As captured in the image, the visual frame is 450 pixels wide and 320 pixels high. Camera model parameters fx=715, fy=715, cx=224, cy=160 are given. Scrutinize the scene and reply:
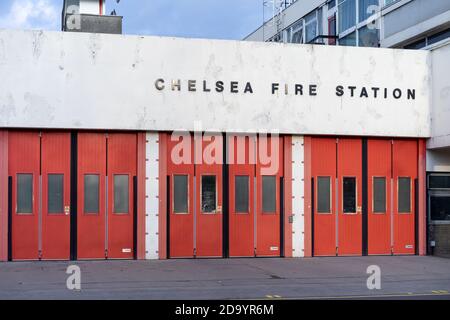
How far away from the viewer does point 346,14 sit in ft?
111

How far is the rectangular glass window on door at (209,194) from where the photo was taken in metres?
21.3

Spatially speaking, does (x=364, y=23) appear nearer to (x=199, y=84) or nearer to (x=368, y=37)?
(x=368, y=37)

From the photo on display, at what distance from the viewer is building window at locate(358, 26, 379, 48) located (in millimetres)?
30672

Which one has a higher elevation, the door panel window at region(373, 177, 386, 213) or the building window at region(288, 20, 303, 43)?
the building window at region(288, 20, 303, 43)

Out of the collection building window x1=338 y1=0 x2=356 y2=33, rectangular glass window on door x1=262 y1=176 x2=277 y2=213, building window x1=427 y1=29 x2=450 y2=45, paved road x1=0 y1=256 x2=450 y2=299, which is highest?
building window x1=338 y1=0 x2=356 y2=33

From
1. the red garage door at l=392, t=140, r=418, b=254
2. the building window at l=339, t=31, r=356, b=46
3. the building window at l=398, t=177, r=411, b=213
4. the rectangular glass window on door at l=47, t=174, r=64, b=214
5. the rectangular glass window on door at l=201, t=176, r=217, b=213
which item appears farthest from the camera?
the building window at l=339, t=31, r=356, b=46

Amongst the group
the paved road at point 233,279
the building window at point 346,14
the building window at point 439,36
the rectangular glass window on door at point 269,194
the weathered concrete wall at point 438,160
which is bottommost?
the paved road at point 233,279

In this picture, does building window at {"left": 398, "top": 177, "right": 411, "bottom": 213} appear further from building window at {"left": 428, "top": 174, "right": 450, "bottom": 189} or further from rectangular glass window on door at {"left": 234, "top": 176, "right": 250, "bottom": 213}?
rectangular glass window on door at {"left": 234, "top": 176, "right": 250, "bottom": 213}

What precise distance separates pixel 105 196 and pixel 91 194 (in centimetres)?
40

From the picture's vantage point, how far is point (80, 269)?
18.2 metres

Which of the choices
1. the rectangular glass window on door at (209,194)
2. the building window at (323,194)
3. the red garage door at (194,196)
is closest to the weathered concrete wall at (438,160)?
the building window at (323,194)

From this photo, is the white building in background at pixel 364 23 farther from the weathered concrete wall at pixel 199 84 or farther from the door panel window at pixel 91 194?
the door panel window at pixel 91 194

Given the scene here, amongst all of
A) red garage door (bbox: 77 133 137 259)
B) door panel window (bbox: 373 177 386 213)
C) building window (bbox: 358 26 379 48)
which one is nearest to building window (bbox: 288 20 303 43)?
building window (bbox: 358 26 379 48)

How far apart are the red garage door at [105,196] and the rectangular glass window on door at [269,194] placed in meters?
3.98
